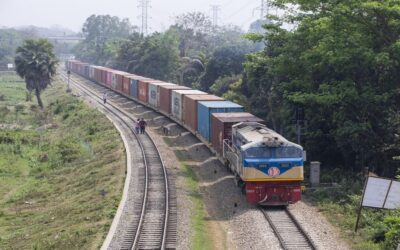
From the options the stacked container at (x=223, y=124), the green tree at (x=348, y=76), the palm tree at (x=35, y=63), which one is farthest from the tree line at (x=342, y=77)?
the palm tree at (x=35, y=63)

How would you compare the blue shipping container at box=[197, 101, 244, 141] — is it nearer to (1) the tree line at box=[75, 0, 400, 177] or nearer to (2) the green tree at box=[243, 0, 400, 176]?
(1) the tree line at box=[75, 0, 400, 177]

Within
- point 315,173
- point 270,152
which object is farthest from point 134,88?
point 270,152

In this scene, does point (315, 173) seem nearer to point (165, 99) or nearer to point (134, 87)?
point (165, 99)

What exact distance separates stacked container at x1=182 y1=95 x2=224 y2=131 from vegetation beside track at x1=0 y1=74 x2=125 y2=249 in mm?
5868

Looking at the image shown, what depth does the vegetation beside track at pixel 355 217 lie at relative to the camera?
20.6m

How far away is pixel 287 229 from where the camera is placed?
22984mm

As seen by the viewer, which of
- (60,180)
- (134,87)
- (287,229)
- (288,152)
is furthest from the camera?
(134,87)

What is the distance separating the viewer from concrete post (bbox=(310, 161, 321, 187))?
30.0 meters

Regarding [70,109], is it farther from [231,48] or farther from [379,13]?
[379,13]

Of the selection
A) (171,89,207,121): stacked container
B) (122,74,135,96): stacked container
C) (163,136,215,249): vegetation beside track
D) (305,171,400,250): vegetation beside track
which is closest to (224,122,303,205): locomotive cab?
(305,171,400,250): vegetation beside track

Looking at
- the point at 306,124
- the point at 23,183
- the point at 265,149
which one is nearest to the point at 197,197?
the point at 265,149

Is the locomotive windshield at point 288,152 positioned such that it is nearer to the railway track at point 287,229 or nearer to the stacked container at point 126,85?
the railway track at point 287,229

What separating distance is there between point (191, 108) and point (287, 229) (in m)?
23.5

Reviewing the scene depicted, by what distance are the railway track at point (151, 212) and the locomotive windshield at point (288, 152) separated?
5.36 metres
